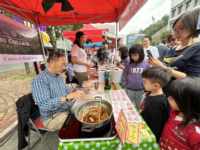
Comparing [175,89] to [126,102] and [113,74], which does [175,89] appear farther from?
[113,74]

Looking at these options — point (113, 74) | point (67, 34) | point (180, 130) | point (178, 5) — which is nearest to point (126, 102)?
point (180, 130)

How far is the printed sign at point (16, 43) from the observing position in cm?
153

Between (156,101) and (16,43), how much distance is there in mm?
2869

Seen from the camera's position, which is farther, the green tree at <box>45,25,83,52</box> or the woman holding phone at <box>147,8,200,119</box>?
the green tree at <box>45,25,83,52</box>

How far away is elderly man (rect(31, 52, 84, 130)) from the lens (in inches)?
44.9

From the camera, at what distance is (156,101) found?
1089mm

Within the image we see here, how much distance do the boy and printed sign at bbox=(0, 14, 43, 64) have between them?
2497 millimetres

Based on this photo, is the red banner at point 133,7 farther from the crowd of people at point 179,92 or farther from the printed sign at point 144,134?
the printed sign at point 144,134

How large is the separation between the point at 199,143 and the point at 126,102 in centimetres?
71

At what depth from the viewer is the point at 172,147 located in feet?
2.70

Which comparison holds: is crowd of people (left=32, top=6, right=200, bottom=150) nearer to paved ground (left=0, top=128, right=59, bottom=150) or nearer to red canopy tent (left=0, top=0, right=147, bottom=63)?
paved ground (left=0, top=128, right=59, bottom=150)

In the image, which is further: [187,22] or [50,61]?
[50,61]

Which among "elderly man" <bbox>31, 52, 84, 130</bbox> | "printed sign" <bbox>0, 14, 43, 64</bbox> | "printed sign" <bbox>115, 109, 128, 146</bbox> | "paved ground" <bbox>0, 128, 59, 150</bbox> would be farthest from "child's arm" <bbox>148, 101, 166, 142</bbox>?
"printed sign" <bbox>0, 14, 43, 64</bbox>

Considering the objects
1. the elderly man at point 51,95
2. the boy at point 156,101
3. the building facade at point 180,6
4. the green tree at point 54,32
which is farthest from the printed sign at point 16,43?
the building facade at point 180,6
